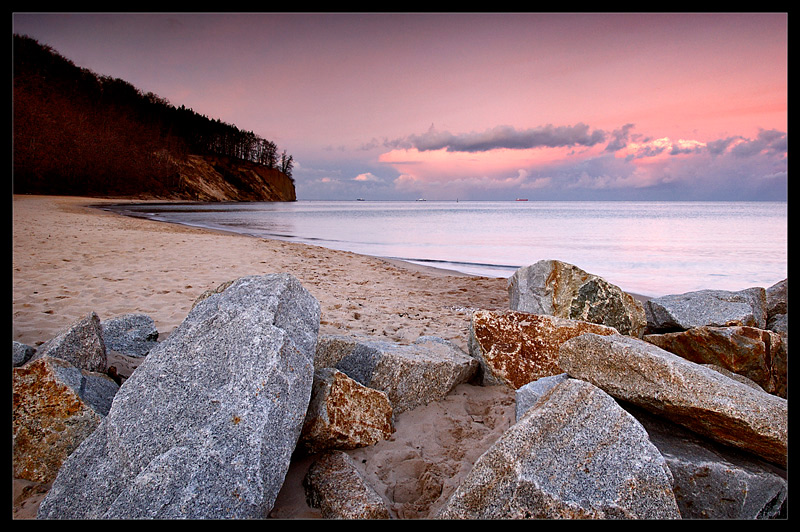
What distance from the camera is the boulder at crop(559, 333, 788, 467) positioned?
5.95ft

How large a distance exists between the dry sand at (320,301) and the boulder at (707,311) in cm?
213

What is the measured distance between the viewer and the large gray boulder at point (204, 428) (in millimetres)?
1507

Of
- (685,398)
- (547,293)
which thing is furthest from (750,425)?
(547,293)

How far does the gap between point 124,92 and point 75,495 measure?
66860mm

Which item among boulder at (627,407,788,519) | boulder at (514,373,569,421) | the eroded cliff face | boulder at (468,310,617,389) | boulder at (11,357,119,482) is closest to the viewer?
boulder at (627,407,788,519)

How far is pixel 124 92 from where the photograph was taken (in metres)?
54.0

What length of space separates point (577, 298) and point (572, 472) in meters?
3.09

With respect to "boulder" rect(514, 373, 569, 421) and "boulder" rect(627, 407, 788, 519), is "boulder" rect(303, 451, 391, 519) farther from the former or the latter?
"boulder" rect(627, 407, 788, 519)

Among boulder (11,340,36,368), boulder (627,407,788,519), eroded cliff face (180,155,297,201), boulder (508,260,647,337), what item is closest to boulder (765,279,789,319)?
boulder (508,260,647,337)

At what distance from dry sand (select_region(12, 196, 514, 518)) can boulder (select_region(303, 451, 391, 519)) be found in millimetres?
81

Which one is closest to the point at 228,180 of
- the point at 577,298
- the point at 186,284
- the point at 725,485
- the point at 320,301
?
the point at 186,284

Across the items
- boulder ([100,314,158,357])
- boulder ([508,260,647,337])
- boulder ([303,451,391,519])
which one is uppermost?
boulder ([508,260,647,337])

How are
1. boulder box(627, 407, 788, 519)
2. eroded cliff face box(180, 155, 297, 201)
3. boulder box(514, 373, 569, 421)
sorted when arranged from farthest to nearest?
eroded cliff face box(180, 155, 297, 201)
boulder box(514, 373, 569, 421)
boulder box(627, 407, 788, 519)
